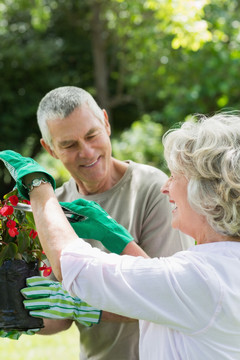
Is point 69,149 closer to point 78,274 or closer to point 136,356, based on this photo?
point 136,356

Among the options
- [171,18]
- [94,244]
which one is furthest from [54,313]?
[171,18]

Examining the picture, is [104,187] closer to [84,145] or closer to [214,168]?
[84,145]

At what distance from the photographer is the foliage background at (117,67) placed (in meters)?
11.1

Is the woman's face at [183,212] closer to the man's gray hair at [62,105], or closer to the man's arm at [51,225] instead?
the man's arm at [51,225]

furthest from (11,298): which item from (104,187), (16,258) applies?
(104,187)

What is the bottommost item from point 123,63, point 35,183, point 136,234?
point 123,63

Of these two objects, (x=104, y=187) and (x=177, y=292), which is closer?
(x=177, y=292)

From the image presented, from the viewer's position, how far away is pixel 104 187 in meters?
2.62

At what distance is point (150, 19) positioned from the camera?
12.4 m

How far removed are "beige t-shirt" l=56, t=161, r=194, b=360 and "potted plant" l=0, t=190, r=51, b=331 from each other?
52 cm

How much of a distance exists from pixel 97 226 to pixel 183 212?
1.44 ft

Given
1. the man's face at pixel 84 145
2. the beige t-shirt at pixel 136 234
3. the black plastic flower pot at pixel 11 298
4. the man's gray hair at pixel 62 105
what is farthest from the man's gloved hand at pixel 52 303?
the man's gray hair at pixel 62 105

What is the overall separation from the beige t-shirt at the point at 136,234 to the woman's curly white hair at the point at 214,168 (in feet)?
2.42

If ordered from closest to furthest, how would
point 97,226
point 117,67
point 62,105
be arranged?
point 97,226, point 62,105, point 117,67
